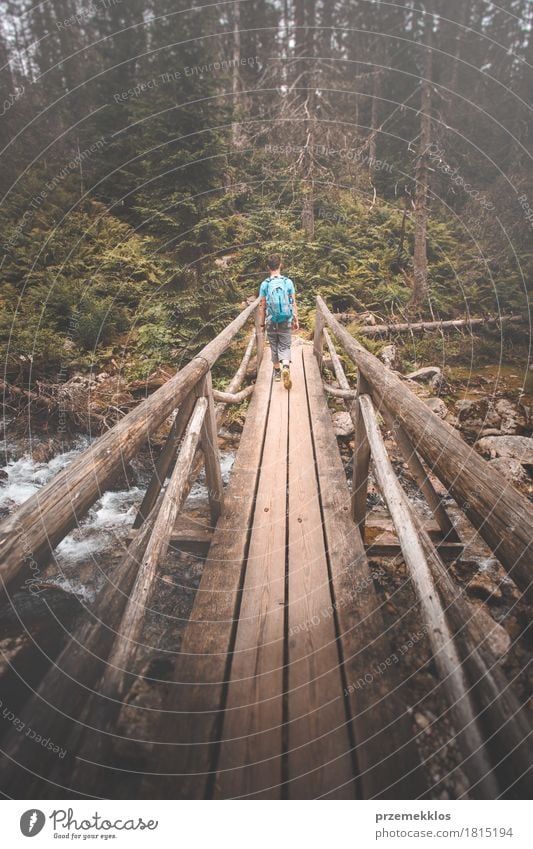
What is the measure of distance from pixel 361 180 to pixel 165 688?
52.7 feet

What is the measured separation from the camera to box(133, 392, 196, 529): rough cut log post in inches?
95.4

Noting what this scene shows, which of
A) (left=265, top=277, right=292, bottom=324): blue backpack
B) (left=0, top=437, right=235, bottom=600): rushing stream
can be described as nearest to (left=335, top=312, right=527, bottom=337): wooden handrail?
(left=265, top=277, right=292, bottom=324): blue backpack

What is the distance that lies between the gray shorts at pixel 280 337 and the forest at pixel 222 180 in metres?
2.84

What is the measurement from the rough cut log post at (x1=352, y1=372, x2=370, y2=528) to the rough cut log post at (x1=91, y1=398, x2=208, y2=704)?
4.35 feet

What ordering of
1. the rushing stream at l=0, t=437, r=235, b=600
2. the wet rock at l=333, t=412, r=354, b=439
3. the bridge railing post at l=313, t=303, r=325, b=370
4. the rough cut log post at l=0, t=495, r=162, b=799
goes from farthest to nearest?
the bridge railing post at l=313, t=303, r=325, b=370, the wet rock at l=333, t=412, r=354, b=439, the rushing stream at l=0, t=437, r=235, b=600, the rough cut log post at l=0, t=495, r=162, b=799

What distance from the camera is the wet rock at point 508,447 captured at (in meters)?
5.60

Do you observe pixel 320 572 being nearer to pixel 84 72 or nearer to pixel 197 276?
pixel 197 276

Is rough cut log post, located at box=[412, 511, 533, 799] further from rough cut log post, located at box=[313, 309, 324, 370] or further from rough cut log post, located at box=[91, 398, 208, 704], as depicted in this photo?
rough cut log post, located at box=[313, 309, 324, 370]

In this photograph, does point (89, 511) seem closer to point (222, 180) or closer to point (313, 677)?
point (313, 677)

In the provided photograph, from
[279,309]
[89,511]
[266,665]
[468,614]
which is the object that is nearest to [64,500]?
[266,665]

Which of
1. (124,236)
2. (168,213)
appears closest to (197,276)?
(168,213)

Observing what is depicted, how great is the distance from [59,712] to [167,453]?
1526mm

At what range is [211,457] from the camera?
121 inches
